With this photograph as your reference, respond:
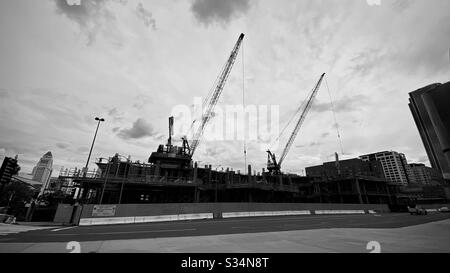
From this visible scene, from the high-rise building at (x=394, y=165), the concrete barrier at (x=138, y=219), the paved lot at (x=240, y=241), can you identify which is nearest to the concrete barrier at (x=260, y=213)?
the concrete barrier at (x=138, y=219)

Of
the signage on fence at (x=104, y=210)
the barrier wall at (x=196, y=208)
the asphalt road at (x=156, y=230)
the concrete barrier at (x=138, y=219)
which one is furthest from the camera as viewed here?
the barrier wall at (x=196, y=208)

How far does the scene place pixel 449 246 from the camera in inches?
318

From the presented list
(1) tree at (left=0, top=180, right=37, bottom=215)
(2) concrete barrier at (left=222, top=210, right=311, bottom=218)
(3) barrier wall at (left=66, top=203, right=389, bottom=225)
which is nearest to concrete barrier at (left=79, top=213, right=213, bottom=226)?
(3) barrier wall at (left=66, top=203, right=389, bottom=225)

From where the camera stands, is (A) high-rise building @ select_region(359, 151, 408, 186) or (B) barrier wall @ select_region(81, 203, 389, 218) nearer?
(B) barrier wall @ select_region(81, 203, 389, 218)

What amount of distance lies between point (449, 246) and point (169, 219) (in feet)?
91.3

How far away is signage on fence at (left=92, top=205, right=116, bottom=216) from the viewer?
24.4 m

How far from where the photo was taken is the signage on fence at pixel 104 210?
80.0 ft

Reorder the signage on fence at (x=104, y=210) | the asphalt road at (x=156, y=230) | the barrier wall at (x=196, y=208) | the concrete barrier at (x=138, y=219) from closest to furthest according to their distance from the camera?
the asphalt road at (x=156, y=230) → the concrete barrier at (x=138, y=219) → the signage on fence at (x=104, y=210) → the barrier wall at (x=196, y=208)

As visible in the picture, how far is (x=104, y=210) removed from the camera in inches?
976

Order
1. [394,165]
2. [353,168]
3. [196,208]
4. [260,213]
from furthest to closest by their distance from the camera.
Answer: [394,165]
[353,168]
[260,213]
[196,208]

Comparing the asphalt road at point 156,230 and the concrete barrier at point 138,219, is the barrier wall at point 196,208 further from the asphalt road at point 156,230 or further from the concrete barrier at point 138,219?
the asphalt road at point 156,230

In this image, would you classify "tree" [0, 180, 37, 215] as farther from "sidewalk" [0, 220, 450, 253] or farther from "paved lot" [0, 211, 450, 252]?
"sidewalk" [0, 220, 450, 253]

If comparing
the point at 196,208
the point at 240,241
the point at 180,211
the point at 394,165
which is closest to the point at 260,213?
the point at 196,208

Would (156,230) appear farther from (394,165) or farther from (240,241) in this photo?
(394,165)
